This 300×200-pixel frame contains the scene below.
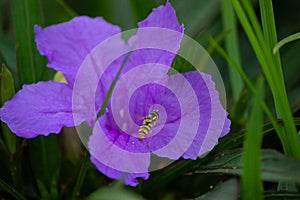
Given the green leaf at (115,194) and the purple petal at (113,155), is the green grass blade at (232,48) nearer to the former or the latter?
the purple petal at (113,155)

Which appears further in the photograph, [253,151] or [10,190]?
[10,190]

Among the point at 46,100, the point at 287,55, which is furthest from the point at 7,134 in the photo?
the point at 287,55

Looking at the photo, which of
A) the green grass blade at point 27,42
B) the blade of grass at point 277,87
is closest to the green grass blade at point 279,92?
the blade of grass at point 277,87

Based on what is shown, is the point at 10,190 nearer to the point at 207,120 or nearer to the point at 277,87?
the point at 207,120

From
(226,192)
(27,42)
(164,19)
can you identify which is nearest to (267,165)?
(226,192)

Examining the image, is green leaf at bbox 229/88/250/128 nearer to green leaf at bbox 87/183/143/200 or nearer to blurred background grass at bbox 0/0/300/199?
blurred background grass at bbox 0/0/300/199
